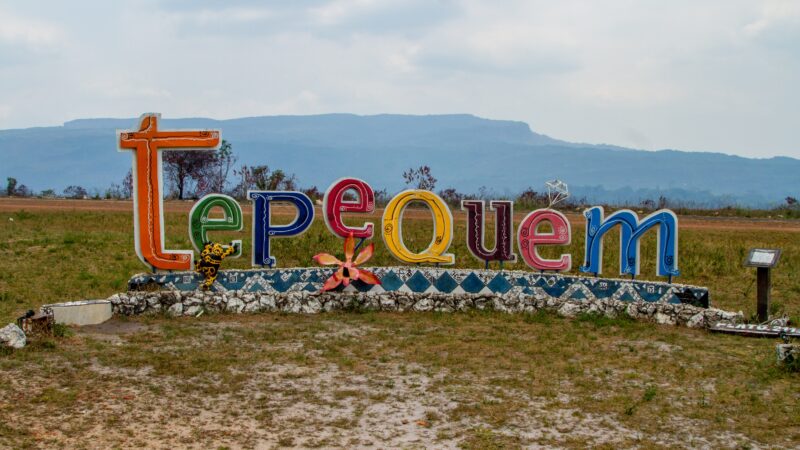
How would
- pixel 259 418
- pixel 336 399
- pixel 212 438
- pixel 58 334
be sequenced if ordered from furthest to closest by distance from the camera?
1. pixel 58 334
2. pixel 336 399
3. pixel 259 418
4. pixel 212 438

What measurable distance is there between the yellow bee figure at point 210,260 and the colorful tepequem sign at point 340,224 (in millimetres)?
205

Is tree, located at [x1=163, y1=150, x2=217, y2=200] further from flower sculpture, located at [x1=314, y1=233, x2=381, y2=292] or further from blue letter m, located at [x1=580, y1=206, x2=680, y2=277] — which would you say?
blue letter m, located at [x1=580, y1=206, x2=680, y2=277]

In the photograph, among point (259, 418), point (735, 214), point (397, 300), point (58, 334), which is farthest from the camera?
point (735, 214)

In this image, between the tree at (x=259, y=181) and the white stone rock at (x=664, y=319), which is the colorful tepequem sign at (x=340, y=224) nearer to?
the white stone rock at (x=664, y=319)

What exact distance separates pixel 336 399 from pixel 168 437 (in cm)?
259

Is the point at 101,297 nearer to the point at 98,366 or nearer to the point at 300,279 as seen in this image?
the point at 300,279

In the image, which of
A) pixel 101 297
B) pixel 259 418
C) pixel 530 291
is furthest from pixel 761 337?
pixel 101 297

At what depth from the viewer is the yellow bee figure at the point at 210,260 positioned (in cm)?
1877

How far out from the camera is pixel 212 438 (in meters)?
11.0

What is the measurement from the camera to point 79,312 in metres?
16.7

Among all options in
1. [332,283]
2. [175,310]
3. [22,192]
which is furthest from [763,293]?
[22,192]

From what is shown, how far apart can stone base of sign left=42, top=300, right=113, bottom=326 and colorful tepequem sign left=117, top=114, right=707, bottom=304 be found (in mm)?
1672

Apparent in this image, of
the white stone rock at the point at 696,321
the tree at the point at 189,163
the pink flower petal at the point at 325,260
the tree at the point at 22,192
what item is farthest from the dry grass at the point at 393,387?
the tree at the point at 22,192

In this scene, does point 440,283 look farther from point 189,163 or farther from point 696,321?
point 189,163
